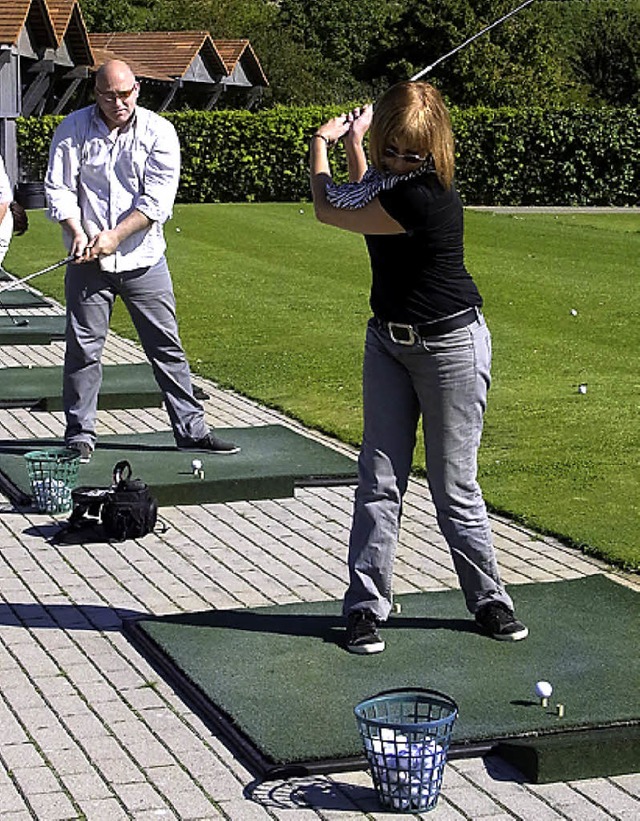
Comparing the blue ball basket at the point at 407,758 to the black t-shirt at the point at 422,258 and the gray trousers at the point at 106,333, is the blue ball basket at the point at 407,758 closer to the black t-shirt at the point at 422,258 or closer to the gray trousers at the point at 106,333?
the black t-shirt at the point at 422,258

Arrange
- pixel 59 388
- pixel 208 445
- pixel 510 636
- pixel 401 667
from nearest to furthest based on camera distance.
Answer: pixel 401 667 → pixel 510 636 → pixel 208 445 → pixel 59 388

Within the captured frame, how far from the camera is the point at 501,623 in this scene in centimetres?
549

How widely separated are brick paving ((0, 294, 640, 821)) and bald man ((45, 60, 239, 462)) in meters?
0.99

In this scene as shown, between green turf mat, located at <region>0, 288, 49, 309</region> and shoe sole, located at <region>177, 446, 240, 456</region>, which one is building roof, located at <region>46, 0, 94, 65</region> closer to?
green turf mat, located at <region>0, 288, 49, 309</region>

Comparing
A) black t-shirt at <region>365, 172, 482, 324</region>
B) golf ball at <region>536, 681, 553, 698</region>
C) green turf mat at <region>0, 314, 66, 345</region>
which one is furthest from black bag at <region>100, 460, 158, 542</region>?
green turf mat at <region>0, 314, 66, 345</region>

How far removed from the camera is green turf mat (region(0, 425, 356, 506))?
7.92m

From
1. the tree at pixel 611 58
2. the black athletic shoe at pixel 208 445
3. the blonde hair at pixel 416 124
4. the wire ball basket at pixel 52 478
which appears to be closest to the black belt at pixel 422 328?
the blonde hair at pixel 416 124

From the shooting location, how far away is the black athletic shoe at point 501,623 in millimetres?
5488

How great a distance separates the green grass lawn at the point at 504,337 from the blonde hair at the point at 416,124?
2.41 m

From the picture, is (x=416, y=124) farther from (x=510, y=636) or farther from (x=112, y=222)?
(x=112, y=222)

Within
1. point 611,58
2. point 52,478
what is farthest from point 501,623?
point 611,58

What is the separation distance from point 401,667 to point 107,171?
3.71 meters

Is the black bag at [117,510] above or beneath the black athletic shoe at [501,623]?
beneath

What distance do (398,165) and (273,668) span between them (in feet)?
5.59
